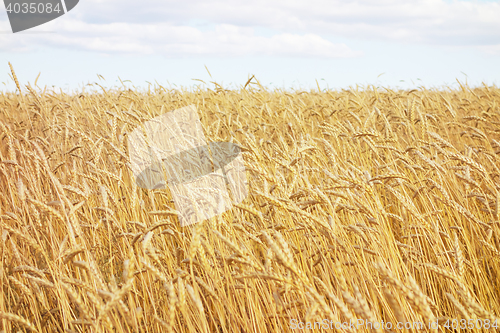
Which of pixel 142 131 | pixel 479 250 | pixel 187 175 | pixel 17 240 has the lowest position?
pixel 479 250

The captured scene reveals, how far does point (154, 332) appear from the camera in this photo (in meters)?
1.21

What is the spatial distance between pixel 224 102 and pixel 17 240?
9.78 feet

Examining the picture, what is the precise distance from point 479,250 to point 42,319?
7.13 feet

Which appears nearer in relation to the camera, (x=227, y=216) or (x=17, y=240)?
(x=227, y=216)

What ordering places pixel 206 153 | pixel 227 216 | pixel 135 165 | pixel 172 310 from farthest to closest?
1. pixel 206 153
2. pixel 135 165
3. pixel 227 216
4. pixel 172 310

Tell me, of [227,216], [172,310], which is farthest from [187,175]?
[172,310]

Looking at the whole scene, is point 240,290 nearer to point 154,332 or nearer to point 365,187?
point 154,332

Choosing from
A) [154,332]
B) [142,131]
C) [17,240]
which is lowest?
[154,332]

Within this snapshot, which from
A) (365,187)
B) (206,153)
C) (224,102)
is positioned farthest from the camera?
(224,102)

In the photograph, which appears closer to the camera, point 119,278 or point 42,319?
point 42,319

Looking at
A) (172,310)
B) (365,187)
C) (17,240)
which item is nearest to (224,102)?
(17,240)

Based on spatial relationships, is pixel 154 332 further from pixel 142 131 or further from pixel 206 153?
pixel 142 131

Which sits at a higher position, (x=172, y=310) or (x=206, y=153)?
(x=206, y=153)

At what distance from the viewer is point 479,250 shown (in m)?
1.92
